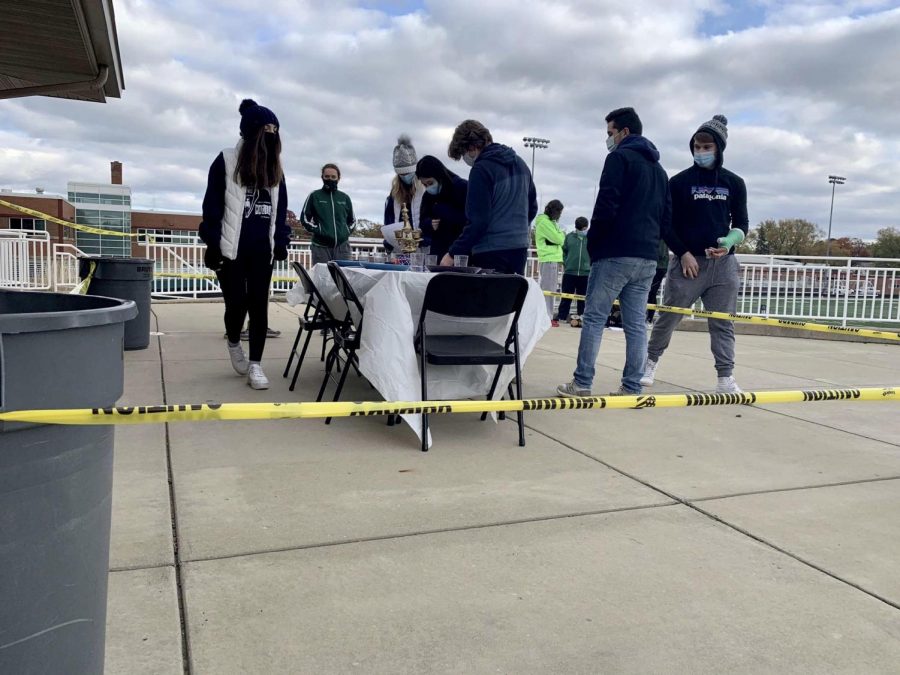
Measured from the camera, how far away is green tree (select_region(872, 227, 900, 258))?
5853cm

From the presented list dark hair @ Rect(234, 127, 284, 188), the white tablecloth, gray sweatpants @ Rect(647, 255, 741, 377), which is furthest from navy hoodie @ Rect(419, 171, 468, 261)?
gray sweatpants @ Rect(647, 255, 741, 377)

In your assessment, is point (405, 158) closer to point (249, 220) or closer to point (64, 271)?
point (249, 220)

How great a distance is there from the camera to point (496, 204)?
4.65 metres

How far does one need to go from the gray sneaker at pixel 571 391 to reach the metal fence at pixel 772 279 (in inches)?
215

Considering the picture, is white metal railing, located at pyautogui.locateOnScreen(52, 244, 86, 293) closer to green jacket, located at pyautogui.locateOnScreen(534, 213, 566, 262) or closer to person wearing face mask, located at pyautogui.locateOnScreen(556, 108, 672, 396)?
green jacket, located at pyautogui.locateOnScreen(534, 213, 566, 262)

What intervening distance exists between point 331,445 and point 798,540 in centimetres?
219

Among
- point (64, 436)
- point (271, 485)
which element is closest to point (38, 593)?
point (64, 436)

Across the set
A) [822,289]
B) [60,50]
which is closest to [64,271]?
[60,50]

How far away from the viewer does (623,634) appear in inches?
76.2

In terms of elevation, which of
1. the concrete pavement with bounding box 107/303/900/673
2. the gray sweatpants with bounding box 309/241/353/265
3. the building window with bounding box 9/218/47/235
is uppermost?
the building window with bounding box 9/218/47/235

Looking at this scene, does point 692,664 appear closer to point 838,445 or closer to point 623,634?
point 623,634

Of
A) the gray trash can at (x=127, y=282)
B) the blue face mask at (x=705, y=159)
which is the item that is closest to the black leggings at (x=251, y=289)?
the gray trash can at (x=127, y=282)

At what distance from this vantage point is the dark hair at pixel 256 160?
14.9ft

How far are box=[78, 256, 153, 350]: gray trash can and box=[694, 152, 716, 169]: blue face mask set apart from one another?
482cm
